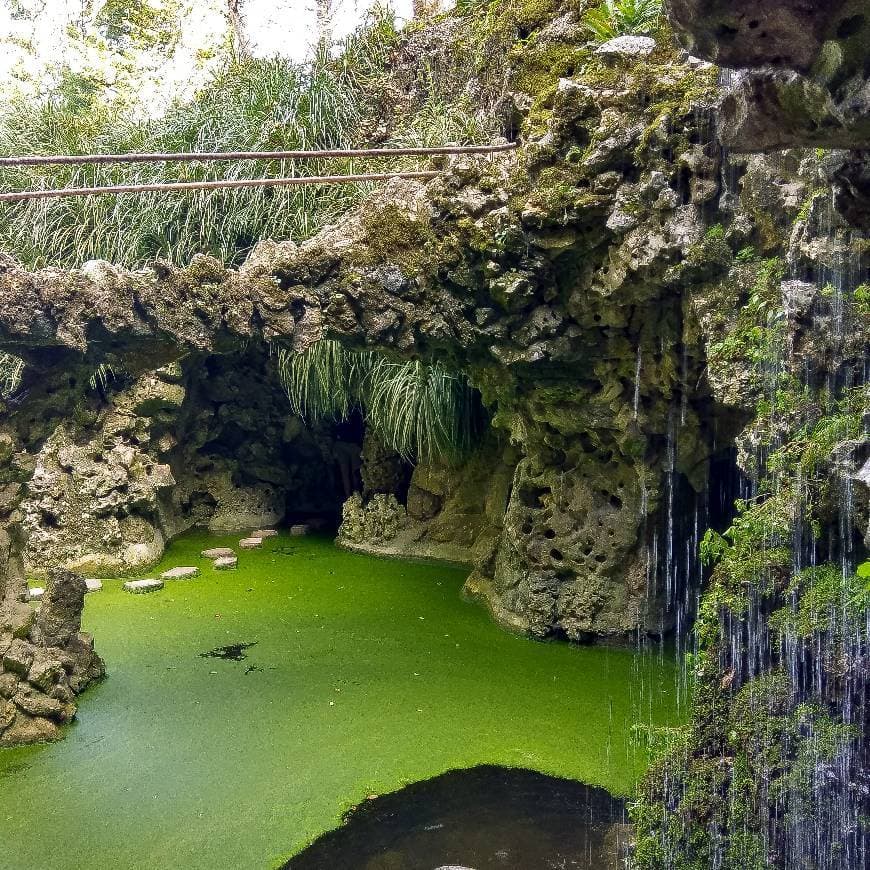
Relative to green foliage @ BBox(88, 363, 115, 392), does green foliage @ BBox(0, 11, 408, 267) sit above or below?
above

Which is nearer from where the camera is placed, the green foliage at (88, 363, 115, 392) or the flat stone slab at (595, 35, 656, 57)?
the flat stone slab at (595, 35, 656, 57)

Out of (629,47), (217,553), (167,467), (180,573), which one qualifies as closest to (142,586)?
(180,573)

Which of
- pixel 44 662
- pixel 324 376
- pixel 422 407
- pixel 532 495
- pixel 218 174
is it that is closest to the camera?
pixel 44 662

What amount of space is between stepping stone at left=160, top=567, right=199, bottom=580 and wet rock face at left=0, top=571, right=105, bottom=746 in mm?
1768

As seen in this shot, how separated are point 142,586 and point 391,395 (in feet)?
7.54

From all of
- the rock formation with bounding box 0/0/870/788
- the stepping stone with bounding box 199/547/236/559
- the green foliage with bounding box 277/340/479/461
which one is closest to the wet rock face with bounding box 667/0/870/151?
the rock formation with bounding box 0/0/870/788

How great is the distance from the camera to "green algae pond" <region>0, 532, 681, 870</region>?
3611 mm

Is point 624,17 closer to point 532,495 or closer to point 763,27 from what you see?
point 532,495

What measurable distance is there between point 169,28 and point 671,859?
11.9m

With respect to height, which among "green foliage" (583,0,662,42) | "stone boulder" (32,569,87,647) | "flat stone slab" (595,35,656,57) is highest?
"green foliage" (583,0,662,42)

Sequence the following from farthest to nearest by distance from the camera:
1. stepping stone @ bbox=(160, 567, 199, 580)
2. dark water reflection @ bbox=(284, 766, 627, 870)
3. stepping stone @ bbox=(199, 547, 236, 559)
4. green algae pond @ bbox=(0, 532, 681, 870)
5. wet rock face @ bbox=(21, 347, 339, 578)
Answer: stepping stone @ bbox=(199, 547, 236, 559)
wet rock face @ bbox=(21, 347, 339, 578)
stepping stone @ bbox=(160, 567, 199, 580)
green algae pond @ bbox=(0, 532, 681, 870)
dark water reflection @ bbox=(284, 766, 627, 870)

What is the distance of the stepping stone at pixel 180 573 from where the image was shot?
6.73 meters

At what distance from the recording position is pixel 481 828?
3.57 meters

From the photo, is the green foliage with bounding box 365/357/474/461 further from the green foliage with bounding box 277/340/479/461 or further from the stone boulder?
the stone boulder
